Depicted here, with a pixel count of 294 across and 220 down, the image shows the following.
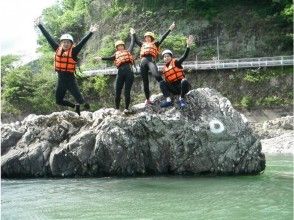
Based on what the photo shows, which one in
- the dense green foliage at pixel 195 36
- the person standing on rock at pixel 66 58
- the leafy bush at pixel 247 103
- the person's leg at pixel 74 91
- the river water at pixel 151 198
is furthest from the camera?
the dense green foliage at pixel 195 36

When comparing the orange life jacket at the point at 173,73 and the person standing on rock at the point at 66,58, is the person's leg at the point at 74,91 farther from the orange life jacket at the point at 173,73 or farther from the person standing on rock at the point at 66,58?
the orange life jacket at the point at 173,73

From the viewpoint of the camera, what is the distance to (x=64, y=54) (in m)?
11.5

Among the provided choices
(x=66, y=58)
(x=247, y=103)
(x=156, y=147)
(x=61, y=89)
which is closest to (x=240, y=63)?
(x=247, y=103)

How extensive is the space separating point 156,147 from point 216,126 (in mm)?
1658

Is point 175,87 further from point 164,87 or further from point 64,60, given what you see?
point 64,60

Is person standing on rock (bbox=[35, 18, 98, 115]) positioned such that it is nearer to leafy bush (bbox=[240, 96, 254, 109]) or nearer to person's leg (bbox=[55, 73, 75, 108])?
person's leg (bbox=[55, 73, 75, 108])

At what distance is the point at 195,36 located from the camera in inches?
1640

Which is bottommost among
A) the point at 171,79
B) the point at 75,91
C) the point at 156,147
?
the point at 156,147

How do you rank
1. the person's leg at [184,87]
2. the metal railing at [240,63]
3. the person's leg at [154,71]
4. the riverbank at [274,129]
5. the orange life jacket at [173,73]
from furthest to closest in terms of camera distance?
the metal railing at [240,63]
the riverbank at [274,129]
the orange life jacket at [173,73]
the person's leg at [154,71]
the person's leg at [184,87]

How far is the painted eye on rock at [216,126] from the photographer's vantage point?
42.8 ft

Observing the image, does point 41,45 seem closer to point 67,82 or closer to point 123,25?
point 123,25

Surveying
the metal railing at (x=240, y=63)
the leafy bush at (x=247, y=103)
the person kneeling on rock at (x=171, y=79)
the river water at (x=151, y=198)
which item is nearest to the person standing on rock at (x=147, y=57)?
the person kneeling on rock at (x=171, y=79)

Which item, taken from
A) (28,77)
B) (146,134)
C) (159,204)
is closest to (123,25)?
(28,77)

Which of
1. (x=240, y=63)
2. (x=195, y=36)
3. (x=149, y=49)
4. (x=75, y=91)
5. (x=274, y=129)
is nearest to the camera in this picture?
(x=75, y=91)
